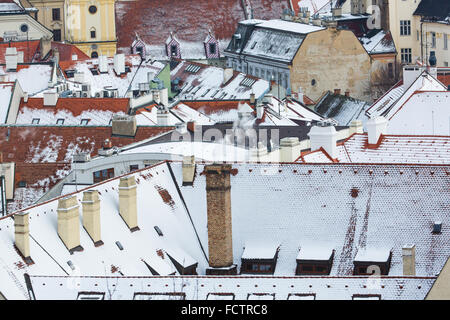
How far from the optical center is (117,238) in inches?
2174

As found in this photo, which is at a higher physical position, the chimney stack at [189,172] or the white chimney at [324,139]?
the white chimney at [324,139]

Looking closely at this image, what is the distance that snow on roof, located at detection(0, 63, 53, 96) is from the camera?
105675 mm

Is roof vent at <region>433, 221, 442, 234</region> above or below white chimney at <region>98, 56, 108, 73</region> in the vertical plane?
below

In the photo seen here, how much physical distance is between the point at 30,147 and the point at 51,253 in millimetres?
28167

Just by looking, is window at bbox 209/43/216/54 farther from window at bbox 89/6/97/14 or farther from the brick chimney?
the brick chimney

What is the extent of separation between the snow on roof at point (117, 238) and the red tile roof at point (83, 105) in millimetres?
28184

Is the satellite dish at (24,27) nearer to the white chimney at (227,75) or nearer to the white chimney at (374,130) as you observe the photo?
the white chimney at (227,75)

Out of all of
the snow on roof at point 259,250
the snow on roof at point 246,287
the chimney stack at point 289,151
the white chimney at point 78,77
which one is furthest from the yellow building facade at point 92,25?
the snow on roof at point 246,287

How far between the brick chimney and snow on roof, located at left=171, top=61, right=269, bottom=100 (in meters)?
46.3

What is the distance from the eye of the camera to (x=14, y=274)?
4825cm

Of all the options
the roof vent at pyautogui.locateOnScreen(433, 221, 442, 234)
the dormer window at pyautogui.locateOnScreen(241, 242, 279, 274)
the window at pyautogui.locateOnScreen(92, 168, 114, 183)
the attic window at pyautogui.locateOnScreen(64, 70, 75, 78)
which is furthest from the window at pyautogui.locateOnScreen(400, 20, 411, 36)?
the roof vent at pyautogui.locateOnScreen(433, 221, 442, 234)

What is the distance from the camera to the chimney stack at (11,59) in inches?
4316

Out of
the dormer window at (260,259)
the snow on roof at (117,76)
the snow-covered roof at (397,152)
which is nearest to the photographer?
the dormer window at (260,259)

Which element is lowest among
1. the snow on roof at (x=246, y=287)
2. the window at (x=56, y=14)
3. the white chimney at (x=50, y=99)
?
the snow on roof at (x=246, y=287)
